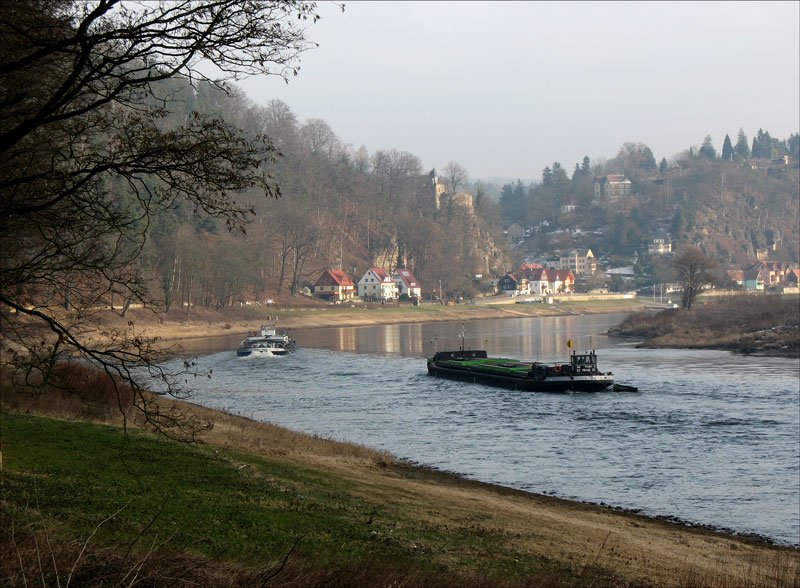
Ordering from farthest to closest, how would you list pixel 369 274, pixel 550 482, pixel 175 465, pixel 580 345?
pixel 369 274 < pixel 580 345 < pixel 550 482 < pixel 175 465

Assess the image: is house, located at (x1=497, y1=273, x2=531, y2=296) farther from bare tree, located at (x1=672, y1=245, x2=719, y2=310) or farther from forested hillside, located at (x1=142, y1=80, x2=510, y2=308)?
bare tree, located at (x1=672, y1=245, x2=719, y2=310)

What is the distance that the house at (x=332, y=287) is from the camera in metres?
148

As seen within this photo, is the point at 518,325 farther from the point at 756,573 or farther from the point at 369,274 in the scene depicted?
the point at 756,573

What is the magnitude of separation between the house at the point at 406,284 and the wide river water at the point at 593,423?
3309 inches

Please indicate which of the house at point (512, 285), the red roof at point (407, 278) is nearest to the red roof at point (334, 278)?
the red roof at point (407, 278)

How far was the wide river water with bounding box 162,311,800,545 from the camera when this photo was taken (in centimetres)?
2603

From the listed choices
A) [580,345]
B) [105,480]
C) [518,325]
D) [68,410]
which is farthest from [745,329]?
[105,480]

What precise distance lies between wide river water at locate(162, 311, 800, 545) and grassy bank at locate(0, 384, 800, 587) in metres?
3.46

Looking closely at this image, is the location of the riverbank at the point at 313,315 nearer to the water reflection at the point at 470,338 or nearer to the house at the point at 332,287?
the water reflection at the point at 470,338

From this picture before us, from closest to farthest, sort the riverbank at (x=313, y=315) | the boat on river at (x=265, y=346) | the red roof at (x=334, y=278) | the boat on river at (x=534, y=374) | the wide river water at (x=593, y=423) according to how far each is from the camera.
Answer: the wide river water at (x=593, y=423) → the boat on river at (x=534, y=374) → the boat on river at (x=265, y=346) → the riverbank at (x=313, y=315) → the red roof at (x=334, y=278)

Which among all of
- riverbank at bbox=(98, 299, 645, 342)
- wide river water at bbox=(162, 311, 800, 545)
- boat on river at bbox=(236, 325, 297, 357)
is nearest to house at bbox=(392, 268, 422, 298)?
riverbank at bbox=(98, 299, 645, 342)

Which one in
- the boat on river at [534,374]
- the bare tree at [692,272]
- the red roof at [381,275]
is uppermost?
the red roof at [381,275]

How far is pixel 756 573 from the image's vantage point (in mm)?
16891

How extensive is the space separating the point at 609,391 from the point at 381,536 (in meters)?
38.5
